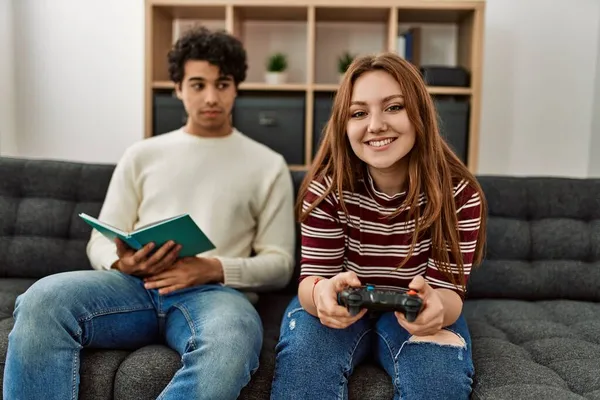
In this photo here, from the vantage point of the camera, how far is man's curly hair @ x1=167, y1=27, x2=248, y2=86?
178 centimetres

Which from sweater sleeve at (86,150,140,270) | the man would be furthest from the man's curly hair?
sweater sleeve at (86,150,140,270)

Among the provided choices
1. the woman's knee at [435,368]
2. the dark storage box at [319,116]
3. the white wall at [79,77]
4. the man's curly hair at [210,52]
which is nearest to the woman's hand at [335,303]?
the woman's knee at [435,368]

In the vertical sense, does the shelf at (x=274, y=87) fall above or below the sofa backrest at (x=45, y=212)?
above

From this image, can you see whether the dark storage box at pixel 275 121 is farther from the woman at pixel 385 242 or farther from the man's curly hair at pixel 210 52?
the woman at pixel 385 242

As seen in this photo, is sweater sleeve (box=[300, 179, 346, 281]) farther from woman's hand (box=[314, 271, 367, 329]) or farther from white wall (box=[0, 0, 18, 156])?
white wall (box=[0, 0, 18, 156])

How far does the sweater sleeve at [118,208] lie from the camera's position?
165 centimetres

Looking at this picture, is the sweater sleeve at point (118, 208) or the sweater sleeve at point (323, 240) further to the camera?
Result: the sweater sleeve at point (118, 208)

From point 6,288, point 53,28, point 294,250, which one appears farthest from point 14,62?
point 294,250

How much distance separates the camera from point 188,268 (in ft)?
4.87

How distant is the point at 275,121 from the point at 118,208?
3.02ft

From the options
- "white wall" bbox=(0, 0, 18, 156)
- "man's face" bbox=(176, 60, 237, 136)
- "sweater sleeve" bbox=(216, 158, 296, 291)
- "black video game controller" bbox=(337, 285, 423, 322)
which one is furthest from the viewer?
"white wall" bbox=(0, 0, 18, 156)

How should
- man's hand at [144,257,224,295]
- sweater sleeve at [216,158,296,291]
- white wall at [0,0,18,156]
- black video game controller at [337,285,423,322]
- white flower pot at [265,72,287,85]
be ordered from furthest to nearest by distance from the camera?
white wall at [0,0,18,156]
white flower pot at [265,72,287,85]
sweater sleeve at [216,158,296,291]
man's hand at [144,257,224,295]
black video game controller at [337,285,423,322]

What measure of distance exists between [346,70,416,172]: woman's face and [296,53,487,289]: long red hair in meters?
0.02

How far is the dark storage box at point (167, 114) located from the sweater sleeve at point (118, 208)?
71 centimetres
